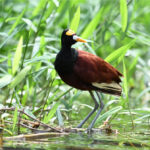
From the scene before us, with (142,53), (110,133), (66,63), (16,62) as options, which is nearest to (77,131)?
(110,133)

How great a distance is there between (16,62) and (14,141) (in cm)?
73

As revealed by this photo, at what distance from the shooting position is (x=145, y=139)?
4293mm

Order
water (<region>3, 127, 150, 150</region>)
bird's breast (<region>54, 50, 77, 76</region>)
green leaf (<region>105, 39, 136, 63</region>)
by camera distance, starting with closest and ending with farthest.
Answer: water (<region>3, 127, 150, 150</region>), bird's breast (<region>54, 50, 77, 76</region>), green leaf (<region>105, 39, 136, 63</region>)

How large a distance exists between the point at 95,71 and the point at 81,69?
0.20 meters

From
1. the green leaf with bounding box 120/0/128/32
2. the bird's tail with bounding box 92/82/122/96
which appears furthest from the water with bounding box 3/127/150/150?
the green leaf with bounding box 120/0/128/32

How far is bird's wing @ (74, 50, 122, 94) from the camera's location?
470cm

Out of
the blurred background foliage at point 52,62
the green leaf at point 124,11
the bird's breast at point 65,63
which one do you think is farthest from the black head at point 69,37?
the green leaf at point 124,11

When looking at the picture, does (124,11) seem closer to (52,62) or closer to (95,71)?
(95,71)

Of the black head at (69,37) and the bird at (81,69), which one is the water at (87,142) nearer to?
the bird at (81,69)

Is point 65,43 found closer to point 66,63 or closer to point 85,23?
point 66,63

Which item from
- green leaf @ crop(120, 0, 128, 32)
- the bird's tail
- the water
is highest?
green leaf @ crop(120, 0, 128, 32)

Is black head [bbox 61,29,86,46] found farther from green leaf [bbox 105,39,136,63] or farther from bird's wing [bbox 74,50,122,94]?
green leaf [bbox 105,39,136,63]

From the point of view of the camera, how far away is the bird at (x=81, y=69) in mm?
4652

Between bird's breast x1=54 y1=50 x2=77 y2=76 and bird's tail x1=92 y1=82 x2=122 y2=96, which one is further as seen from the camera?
bird's tail x1=92 y1=82 x2=122 y2=96
